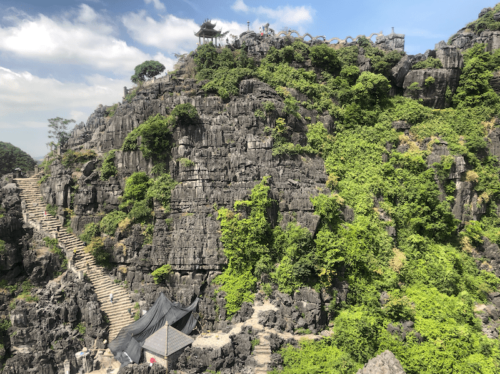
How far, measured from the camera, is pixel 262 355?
19016mm

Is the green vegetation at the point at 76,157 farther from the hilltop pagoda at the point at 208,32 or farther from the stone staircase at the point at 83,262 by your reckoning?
the hilltop pagoda at the point at 208,32

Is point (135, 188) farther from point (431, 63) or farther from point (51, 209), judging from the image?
point (431, 63)

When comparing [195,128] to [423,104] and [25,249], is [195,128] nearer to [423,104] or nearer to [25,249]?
[25,249]

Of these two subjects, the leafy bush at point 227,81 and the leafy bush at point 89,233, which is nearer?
the leafy bush at point 89,233

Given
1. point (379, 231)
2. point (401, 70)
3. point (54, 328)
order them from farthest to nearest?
point (401, 70), point (379, 231), point (54, 328)

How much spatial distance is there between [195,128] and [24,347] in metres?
23.4

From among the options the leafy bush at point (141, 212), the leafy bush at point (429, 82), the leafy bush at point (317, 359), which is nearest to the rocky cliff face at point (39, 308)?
the leafy bush at point (141, 212)

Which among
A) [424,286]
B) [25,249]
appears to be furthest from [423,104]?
[25,249]

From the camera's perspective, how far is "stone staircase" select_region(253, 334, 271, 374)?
18.2 metres

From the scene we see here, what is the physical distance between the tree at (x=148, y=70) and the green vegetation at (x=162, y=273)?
3575 cm

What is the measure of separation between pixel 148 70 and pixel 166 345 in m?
43.8

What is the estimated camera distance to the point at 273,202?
25.8m

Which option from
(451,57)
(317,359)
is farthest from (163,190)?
(451,57)

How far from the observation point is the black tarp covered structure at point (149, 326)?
21.1 meters
